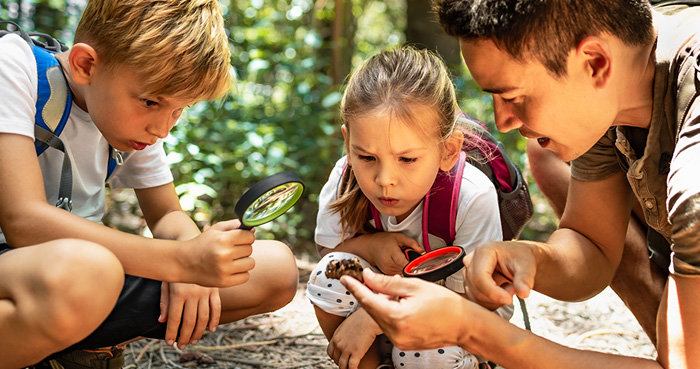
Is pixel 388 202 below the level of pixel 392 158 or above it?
below

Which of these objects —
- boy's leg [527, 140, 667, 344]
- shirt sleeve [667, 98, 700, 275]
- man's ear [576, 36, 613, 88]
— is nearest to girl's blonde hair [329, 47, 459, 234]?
man's ear [576, 36, 613, 88]

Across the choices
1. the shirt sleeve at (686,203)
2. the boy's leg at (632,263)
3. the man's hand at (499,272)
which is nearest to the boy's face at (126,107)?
the man's hand at (499,272)

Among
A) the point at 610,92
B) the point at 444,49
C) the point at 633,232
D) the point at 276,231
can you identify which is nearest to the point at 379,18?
the point at 444,49

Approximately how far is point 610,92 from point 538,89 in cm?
21

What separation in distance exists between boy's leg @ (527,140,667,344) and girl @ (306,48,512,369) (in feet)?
1.94

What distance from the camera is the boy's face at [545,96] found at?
1782 millimetres

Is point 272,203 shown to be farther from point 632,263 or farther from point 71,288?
point 632,263

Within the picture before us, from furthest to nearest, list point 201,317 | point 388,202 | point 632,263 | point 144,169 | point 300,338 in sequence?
point 300,338 → point 632,263 → point 144,169 → point 388,202 → point 201,317

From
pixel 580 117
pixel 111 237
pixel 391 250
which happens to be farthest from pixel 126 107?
pixel 580 117

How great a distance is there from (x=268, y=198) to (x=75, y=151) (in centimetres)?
83

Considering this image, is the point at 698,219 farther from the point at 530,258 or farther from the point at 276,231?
the point at 276,231

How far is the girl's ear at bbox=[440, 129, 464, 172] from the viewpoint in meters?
2.30

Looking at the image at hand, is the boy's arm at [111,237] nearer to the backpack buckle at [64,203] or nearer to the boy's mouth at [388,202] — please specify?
the backpack buckle at [64,203]

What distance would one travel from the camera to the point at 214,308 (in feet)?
7.06
